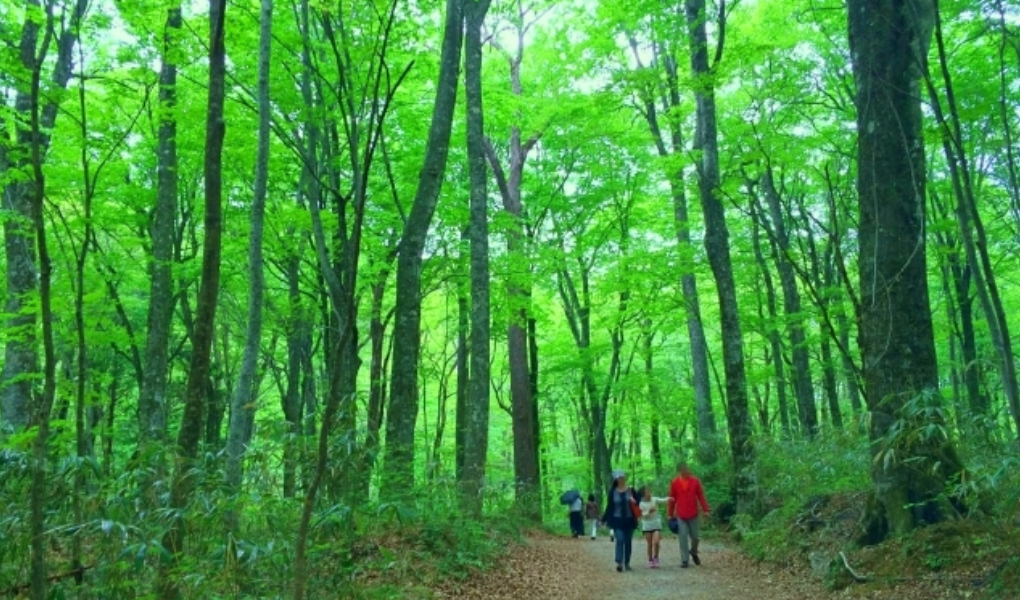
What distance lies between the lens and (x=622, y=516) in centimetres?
1147

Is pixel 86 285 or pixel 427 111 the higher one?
pixel 427 111

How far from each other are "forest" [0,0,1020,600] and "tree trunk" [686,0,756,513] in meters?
0.07

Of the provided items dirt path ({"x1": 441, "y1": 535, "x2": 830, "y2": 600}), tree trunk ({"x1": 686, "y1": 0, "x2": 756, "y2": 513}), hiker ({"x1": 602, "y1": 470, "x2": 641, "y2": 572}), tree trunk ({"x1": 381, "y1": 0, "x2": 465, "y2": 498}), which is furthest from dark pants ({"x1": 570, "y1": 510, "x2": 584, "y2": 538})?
tree trunk ({"x1": 381, "y1": 0, "x2": 465, "y2": 498})

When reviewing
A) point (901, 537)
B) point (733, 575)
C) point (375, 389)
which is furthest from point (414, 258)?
point (901, 537)

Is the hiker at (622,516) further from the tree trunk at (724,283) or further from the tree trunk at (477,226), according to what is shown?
the tree trunk at (724,283)

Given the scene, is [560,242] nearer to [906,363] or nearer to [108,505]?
[906,363]

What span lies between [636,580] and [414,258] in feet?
19.3

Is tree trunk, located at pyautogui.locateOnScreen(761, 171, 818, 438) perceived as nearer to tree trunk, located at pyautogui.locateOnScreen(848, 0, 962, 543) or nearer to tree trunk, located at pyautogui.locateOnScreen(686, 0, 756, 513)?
tree trunk, located at pyautogui.locateOnScreen(686, 0, 756, 513)

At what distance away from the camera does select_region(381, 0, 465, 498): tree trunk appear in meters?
11.0

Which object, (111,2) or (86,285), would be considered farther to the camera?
(86,285)

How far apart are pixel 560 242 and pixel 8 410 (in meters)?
16.3

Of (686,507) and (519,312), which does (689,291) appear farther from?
(686,507)

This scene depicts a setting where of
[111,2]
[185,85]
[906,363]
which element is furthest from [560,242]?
[906,363]

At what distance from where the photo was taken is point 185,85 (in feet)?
48.6
